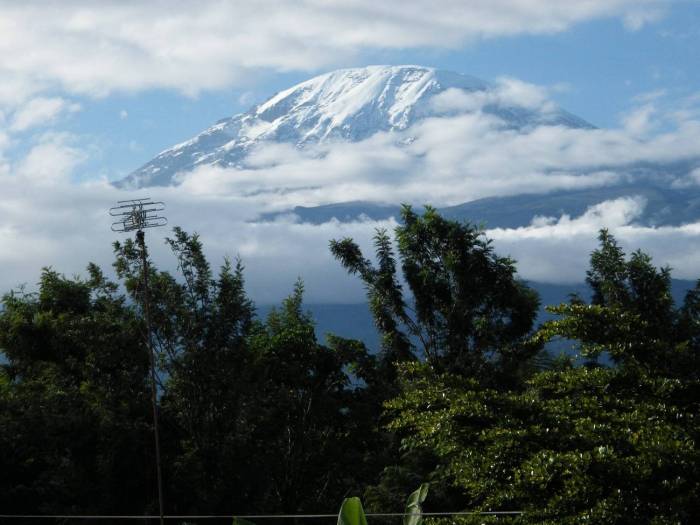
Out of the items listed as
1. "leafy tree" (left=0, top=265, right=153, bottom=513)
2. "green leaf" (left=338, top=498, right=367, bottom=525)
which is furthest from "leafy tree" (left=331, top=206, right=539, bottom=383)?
"green leaf" (left=338, top=498, right=367, bottom=525)

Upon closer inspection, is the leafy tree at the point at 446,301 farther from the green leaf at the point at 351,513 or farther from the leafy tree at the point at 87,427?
the green leaf at the point at 351,513

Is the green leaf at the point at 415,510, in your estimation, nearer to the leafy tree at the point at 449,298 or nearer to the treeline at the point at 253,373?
the treeline at the point at 253,373

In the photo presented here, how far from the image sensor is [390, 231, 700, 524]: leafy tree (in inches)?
352

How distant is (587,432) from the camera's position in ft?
31.4

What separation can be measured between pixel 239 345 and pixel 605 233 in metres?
11.0

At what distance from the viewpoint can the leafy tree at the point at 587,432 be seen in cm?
893

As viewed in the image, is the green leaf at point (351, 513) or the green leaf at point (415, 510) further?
the green leaf at point (415, 510)

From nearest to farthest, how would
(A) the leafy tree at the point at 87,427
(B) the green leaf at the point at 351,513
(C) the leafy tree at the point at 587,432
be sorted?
(B) the green leaf at the point at 351,513 → (C) the leafy tree at the point at 587,432 → (A) the leafy tree at the point at 87,427

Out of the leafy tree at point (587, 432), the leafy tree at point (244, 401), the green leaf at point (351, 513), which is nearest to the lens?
the green leaf at point (351, 513)

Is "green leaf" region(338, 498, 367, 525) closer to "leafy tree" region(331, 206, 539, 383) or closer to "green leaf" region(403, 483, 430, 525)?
"green leaf" region(403, 483, 430, 525)

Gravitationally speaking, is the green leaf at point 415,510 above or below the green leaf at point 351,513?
below

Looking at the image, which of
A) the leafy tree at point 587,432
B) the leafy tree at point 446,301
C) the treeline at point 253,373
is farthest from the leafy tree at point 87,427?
Result: the leafy tree at point 587,432

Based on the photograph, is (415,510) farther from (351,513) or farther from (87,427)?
(87,427)

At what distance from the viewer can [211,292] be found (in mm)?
24219
